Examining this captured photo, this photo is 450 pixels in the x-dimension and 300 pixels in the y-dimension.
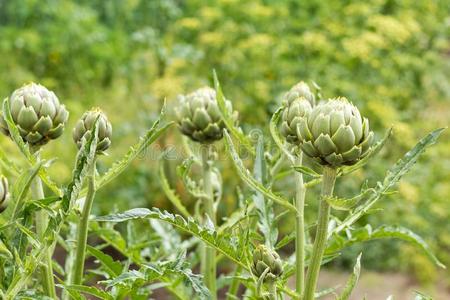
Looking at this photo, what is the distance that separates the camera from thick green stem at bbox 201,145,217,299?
2.26ft

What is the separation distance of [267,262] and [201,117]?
204mm

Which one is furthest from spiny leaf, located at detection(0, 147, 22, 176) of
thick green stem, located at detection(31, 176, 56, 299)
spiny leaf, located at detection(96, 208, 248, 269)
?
spiny leaf, located at detection(96, 208, 248, 269)

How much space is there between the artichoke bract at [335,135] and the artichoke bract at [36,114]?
0.20 meters

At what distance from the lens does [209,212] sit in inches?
28.5

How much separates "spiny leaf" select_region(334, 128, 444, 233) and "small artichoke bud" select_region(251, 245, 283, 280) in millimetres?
70

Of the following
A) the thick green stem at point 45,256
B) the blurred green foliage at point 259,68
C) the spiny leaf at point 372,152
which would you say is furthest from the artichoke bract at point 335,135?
the blurred green foliage at point 259,68

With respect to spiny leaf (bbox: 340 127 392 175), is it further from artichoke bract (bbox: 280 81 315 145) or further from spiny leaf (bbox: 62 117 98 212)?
spiny leaf (bbox: 62 117 98 212)

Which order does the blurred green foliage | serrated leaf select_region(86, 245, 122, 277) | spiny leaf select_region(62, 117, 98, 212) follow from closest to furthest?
spiny leaf select_region(62, 117, 98, 212) < serrated leaf select_region(86, 245, 122, 277) < the blurred green foliage

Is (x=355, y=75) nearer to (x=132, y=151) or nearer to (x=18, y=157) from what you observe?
(x=18, y=157)

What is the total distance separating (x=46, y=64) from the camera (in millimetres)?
2945

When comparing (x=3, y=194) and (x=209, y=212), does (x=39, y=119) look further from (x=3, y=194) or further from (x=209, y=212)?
(x=209, y=212)

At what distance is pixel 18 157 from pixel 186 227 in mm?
1834

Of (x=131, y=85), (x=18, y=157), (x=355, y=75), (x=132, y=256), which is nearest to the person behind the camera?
(x=132, y=256)

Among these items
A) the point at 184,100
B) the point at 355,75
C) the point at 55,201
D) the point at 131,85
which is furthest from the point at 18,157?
the point at 55,201
